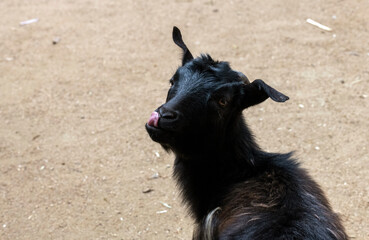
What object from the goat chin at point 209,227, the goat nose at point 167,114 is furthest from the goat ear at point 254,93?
the goat chin at point 209,227

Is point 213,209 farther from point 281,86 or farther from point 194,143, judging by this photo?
point 281,86

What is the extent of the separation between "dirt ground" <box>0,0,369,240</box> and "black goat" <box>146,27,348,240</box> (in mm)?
1173

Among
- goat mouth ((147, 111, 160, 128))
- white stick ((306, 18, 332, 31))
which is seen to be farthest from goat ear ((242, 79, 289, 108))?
white stick ((306, 18, 332, 31))

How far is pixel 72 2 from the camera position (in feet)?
31.2

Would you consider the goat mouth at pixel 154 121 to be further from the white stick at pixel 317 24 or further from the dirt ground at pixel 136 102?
the white stick at pixel 317 24

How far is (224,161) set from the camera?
13.6 ft

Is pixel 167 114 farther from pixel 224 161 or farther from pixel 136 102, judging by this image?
pixel 136 102

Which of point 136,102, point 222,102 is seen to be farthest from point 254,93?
point 136,102

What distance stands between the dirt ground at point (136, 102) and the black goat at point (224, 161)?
1.17 metres

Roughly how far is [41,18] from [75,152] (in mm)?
3734

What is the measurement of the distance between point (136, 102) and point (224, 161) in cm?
301

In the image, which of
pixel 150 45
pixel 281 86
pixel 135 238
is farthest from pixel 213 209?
pixel 150 45

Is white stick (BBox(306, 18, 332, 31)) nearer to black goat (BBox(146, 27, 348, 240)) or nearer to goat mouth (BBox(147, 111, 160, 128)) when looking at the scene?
black goat (BBox(146, 27, 348, 240))

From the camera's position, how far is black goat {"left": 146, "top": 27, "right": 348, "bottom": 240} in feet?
12.0
